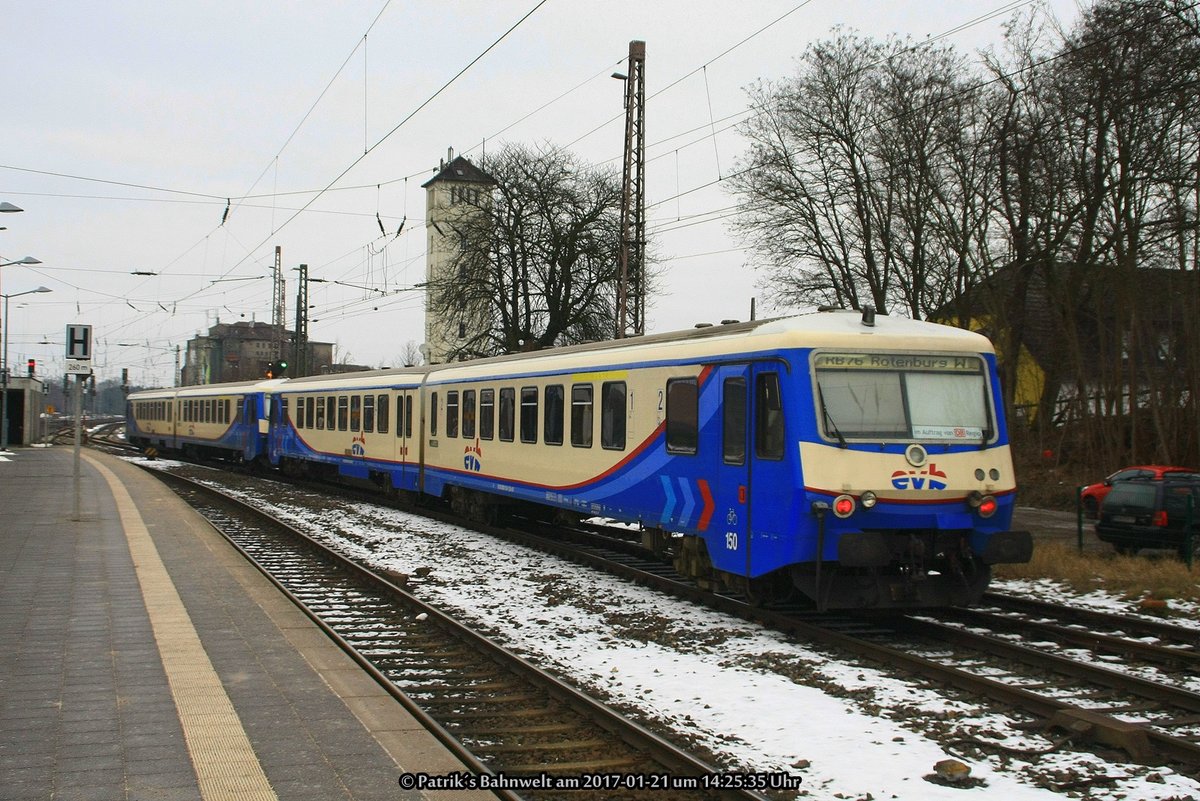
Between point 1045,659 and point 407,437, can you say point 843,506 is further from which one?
point 407,437

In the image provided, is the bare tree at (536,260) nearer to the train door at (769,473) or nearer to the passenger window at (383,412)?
the passenger window at (383,412)

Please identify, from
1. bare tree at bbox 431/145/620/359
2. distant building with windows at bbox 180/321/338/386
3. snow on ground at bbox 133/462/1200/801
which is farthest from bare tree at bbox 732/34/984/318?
distant building with windows at bbox 180/321/338/386

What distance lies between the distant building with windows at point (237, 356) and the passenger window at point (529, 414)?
5402cm

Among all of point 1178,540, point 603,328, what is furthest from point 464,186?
point 1178,540

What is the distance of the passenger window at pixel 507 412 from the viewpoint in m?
16.8

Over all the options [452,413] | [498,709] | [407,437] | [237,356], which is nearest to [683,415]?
[498,709]

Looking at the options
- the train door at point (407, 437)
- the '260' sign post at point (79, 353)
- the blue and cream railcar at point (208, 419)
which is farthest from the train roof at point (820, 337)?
the blue and cream railcar at point (208, 419)

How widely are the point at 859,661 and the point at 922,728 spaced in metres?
2.01

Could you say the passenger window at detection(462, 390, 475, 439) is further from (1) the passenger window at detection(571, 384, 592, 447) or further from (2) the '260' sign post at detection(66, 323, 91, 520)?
(2) the '260' sign post at detection(66, 323, 91, 520)

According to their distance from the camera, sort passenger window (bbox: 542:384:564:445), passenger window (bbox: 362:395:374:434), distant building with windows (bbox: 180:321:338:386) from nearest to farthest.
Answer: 1. passenger window (bbox: 542:384:564:445)
2. passenger window (bbox: 362:395:374:434)
3. distant building with windows (bbox: 180:321:338:386)

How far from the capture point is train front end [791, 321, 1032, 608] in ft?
30.9

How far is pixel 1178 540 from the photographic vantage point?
1630 cm

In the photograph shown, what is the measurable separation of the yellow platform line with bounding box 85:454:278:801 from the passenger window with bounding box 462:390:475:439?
7.66m

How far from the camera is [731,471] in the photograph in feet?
34.7
